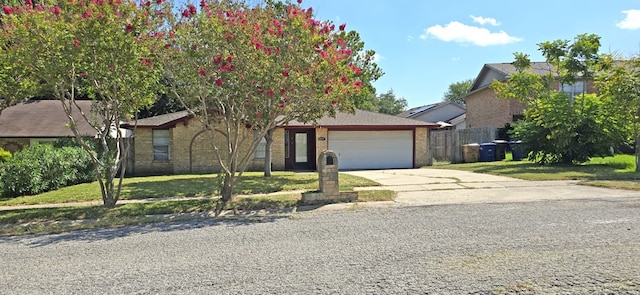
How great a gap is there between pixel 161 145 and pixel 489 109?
22548 mm

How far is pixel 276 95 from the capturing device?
896cm

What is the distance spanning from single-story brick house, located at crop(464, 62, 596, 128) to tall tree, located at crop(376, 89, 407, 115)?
47597 millimetres

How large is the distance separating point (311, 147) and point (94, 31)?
13635mm

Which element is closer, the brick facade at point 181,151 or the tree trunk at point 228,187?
the tree trunk at point 228,187

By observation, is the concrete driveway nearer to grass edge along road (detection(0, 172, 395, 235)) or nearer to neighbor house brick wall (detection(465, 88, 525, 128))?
grass edge along road (detection(0, 172, 395, 235))

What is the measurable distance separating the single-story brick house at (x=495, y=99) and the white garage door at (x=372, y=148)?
779cm

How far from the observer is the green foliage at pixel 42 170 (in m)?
12.0

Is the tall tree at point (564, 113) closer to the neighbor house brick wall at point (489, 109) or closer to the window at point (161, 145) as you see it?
the neighbor house brick wall at point (489, 109)

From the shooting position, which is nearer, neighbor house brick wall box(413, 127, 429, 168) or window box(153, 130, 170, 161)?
window box(153, 130, 170, 161)

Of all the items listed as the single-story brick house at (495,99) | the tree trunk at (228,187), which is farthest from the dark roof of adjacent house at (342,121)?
the tree trunk at (228,187)

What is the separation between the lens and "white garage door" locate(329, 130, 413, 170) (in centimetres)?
2114

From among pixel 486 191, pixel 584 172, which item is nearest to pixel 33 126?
pixel 486 191

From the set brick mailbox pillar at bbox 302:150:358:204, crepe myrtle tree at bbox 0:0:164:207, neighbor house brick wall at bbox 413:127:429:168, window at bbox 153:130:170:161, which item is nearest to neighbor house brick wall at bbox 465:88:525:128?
neighbor house brick wall at bbox 413:127:429:168

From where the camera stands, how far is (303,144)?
20922mm
